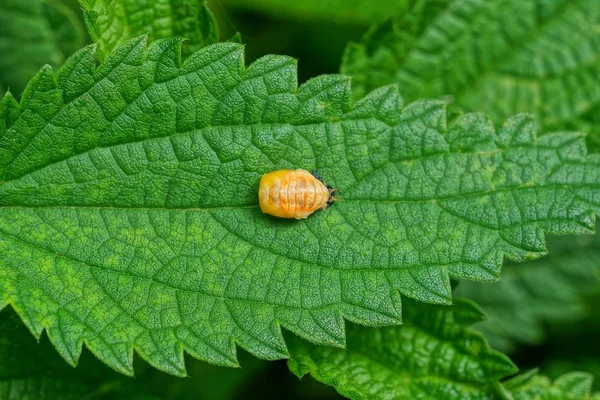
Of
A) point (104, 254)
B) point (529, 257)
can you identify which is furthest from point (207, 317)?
point (529, 257)

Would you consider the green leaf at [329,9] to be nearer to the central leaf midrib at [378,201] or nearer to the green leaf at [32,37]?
the green leaf at [32,37]

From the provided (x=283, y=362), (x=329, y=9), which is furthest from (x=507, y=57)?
(x=283, y=362)

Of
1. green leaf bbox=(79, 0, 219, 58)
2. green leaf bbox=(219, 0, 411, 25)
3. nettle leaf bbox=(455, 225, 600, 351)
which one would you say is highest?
green leaf bbox=(219, 0, 411, 25)

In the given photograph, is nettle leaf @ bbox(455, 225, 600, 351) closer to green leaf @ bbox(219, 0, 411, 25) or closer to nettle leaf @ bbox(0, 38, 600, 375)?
nettle leaf @ bbox(0, 38, 600, 375)

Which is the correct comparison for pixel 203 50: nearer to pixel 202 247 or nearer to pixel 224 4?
pixel 202 247

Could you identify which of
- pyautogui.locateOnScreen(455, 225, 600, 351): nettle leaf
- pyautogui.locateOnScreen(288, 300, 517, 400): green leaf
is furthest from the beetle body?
pyautogui.locateOnScreen(455, 225, 600, 351): nettle leaf
